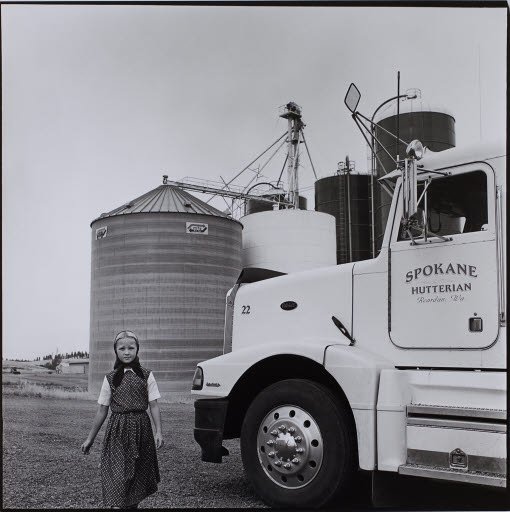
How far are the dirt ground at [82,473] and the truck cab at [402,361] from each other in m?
0.51

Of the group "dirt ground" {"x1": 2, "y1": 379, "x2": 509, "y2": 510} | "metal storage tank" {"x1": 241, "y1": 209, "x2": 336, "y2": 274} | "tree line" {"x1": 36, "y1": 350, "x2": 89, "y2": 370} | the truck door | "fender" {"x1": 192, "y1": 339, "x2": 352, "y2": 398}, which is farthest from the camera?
"metal storage tank" {"x1": 241, "y1": 209, "x2": 336, "y2": 274}

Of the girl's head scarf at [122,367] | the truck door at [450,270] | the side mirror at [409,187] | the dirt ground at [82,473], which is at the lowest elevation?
the dirt ground at [82,473]

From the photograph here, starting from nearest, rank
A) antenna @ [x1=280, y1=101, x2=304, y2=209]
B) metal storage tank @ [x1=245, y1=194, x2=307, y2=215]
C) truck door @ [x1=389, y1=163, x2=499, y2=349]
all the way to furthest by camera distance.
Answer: truck door @ [x1=389, y1=163, x2=499, y2=349], antenna @ [x1=280, y1=101, x2=304, y2=209], metal storage tank @ [x1=245, y1=194, x2=307, y2=215]

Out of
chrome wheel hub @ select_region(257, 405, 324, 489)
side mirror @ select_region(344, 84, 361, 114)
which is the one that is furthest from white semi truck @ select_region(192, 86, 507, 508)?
side mirror @ select_region(344, 84, 361, 114)

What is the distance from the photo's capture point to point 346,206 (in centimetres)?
2091

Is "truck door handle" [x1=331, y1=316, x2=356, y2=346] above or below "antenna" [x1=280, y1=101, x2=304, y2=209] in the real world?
below

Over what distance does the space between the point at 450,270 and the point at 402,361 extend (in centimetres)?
83

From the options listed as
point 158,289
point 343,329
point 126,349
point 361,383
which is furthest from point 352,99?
point 158,289

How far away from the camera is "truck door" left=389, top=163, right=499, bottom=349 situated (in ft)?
16.7

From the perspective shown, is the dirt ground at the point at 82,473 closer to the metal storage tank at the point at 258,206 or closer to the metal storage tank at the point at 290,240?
the metal storage tank at the point at 290,240

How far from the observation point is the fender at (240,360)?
5.71 metres

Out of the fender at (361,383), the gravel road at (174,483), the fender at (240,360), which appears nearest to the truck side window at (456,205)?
the fender at (361,383)

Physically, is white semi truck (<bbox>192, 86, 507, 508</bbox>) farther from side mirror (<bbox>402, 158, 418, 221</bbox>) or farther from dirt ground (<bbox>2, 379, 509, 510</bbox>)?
dirt ground (<bbox>2, 379, 509, 510</bbox>)

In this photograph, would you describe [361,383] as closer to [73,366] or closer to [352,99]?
[352,99]
